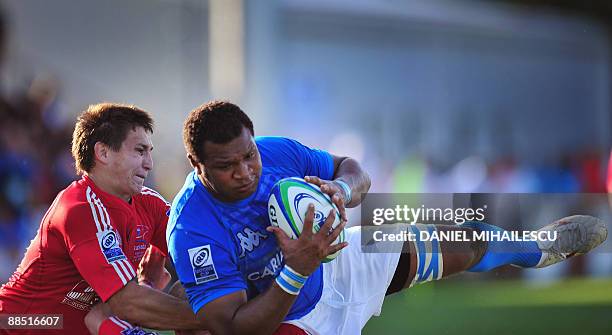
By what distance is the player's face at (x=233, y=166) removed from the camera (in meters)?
4.78

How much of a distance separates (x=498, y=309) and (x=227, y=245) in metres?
5.59

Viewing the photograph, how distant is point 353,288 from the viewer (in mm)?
5652

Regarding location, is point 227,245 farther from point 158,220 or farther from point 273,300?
point 158,220

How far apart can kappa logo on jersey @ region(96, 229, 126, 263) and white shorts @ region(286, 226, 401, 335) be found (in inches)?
46.8

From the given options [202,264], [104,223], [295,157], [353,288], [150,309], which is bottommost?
[150,309]

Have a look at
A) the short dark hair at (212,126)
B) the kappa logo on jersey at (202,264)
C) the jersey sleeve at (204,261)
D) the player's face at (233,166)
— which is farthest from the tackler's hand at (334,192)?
the kappa logo on jersey at (202,264)

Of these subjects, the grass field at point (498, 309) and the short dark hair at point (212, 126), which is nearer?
the short dark hair at point (212, 126)

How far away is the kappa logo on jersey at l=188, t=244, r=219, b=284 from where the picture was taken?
483 cm

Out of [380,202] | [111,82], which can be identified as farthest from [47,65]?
[380,202]

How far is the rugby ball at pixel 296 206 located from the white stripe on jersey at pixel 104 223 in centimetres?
90

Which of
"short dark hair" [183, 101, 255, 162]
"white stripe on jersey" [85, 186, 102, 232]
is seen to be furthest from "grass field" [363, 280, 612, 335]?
"short dark hair" [183, 101, 255, 162]

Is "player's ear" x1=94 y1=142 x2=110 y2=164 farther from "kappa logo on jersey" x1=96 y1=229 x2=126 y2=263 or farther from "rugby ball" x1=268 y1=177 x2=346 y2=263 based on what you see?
"rugby ball" x1=268 y1=177 x2=346 y2=263

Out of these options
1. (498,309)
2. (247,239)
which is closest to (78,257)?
(247,239)

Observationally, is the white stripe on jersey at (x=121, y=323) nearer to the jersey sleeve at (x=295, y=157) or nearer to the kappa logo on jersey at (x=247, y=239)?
the kappa logo on jersey at (x=247, y=239)
